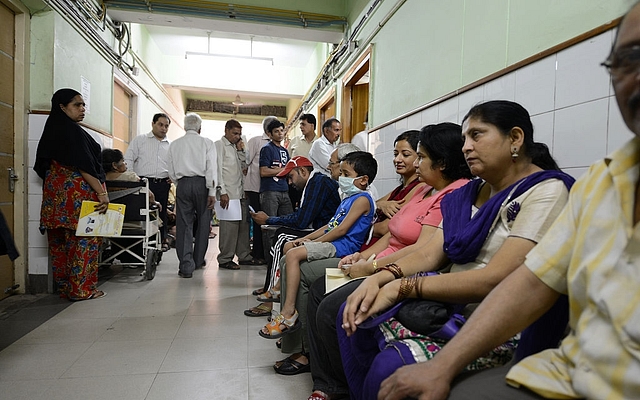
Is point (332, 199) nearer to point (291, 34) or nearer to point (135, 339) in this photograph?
point (135, 339)

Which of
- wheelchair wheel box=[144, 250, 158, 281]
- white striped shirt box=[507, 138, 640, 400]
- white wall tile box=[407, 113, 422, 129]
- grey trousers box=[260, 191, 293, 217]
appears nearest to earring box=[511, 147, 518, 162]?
white striped shirt box=[507, 138, 640, 400]

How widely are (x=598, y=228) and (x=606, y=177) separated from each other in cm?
10

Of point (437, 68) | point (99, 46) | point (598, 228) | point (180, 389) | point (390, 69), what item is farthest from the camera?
point (99, 46)

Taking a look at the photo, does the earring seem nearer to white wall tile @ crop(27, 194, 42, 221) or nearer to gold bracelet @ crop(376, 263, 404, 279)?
gold bracelet @ crop(376, 263, 404, 279)

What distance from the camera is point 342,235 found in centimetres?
214

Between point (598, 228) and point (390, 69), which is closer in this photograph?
point (598, 228)

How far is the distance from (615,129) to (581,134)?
0.47 ft

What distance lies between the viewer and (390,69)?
3254 millimetres

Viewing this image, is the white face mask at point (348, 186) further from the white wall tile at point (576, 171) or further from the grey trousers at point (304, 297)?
the white wall tile at point (576, 171)

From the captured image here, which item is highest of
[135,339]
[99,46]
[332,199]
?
[99,46]

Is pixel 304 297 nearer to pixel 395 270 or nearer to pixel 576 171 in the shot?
pixel 395 270

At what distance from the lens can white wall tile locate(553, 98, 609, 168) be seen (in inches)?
49.7

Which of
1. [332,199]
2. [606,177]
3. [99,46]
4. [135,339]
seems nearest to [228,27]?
[99,46]

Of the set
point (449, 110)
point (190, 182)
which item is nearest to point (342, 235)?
point (449, 110)
